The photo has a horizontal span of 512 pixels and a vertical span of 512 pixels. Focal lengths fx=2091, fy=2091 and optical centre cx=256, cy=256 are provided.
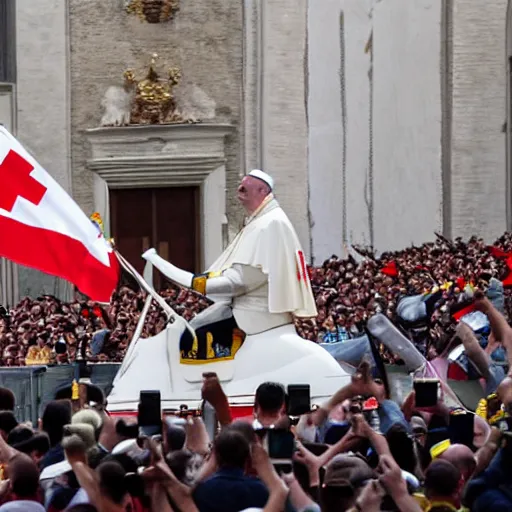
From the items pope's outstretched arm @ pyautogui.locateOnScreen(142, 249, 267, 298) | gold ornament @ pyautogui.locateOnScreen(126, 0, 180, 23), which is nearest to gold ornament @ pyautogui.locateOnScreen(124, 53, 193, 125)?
gold ornament @ pyautogui.locateOnScreen(126, 0, 180, 23)

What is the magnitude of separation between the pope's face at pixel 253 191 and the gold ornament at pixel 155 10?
64.2 feet

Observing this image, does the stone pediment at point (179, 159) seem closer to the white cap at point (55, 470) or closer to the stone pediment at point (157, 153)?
the stone pediment at point (157, 153)

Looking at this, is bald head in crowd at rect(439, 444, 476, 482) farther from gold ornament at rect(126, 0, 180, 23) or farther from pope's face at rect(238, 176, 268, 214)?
gold ornament at rect(126, 0, 180, 23)

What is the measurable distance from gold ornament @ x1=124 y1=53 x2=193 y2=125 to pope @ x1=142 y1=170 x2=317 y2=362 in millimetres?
19170

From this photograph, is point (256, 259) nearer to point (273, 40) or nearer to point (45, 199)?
point (45, 199)

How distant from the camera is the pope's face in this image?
15469 mm

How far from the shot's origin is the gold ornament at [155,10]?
34719 mm

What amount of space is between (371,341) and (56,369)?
5.58 meters

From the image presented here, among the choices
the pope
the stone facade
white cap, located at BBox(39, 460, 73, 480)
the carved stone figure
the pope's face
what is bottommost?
white cap, located at BBox(39, 460, 73, 480)

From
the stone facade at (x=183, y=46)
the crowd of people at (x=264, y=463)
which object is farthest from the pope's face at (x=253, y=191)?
the stone facade at (x=183, y=46)

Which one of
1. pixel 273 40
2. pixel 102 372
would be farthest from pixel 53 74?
pixel 102 372

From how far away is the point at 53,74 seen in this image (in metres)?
35.2

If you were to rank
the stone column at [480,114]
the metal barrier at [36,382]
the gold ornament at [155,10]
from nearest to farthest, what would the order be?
the metal barrier at [36,382], the stone column at [480,114], the gold ornament at [155,10]

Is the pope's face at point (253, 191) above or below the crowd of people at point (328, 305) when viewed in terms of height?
above
